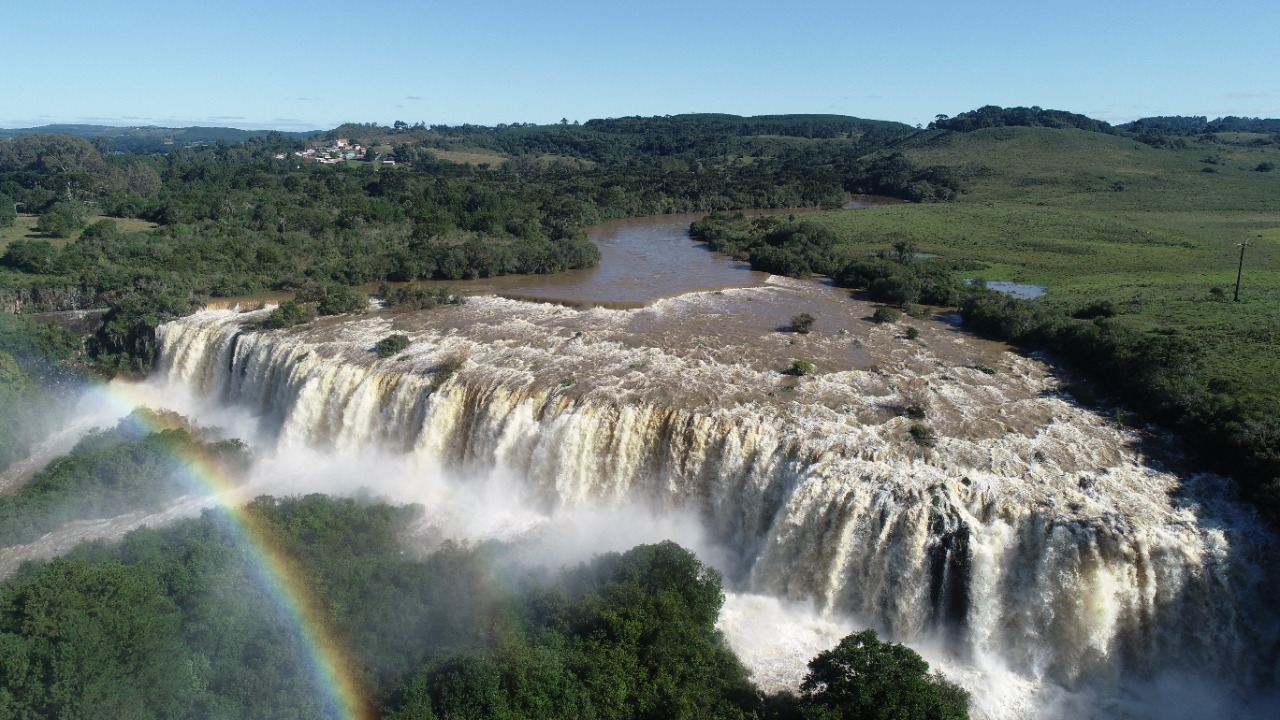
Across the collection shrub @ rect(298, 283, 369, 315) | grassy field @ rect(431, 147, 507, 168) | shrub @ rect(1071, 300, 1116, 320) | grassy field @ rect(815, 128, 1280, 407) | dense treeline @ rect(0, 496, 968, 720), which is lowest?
dense treeline @ rect(0, 496, 968, 720)

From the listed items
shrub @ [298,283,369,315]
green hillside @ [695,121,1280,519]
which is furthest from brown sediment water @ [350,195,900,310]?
shrub @ [298,283,369,315]

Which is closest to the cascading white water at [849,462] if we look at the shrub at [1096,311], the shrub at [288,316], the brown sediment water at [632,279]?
the shrub at [288,316]

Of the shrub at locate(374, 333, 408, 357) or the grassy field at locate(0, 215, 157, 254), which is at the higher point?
the grassy field at locate(0, 215, 157, 254)

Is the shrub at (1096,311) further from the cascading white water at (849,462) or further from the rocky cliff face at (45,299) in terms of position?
the rocky cliff face at (45,299)

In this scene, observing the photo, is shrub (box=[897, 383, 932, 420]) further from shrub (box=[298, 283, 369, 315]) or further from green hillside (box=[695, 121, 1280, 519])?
shrub (box=[298, 283, 369, 315])

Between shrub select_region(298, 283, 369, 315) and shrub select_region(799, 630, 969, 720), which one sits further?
shrub select_region(298, 283, 369, 315)

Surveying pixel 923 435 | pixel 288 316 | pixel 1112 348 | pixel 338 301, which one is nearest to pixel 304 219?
pixel 338 301

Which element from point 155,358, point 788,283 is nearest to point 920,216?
point 788,283
